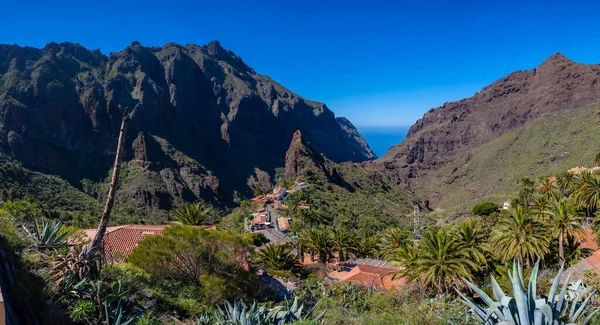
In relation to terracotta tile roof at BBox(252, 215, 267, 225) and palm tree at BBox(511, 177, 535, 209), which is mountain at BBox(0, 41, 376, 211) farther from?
palm tree at BBox(511, 177, 535, 209)

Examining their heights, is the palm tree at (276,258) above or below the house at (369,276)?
above

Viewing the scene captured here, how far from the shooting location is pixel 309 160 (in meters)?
93.0

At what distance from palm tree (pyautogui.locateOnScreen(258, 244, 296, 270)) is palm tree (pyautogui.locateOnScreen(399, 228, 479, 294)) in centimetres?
1200

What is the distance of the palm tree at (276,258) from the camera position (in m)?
29.0

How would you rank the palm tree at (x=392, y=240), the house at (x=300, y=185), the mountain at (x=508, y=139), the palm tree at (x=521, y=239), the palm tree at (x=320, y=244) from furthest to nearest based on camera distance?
the mountain at (x=508, y=139), the house at (x=300, y=185), the palm tree at (x=320, y=244), the palm tree at (x=392, y=240), the palm tree at (x=521, y=239)

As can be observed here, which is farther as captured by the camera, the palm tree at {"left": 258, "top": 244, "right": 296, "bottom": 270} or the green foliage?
the palm tree at {"left": 258, "top": 244, "right": 296, "bottom": 270}

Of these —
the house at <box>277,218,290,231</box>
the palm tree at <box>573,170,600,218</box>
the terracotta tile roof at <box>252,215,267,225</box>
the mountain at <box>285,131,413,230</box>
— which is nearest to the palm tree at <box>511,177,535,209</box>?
the palm tree at <box>573,170,600,218</box>

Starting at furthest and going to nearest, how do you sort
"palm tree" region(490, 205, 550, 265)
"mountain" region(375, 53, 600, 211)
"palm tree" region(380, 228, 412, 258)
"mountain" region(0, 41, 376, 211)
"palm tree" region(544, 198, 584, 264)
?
"mountain" region(375, 53, 600, 211)
"mountain" region(0, 41, 376, 211)
"palm tree" region(380, 228, 412, 258)
"palm tree" region(544, 198, 584, 264)
"palm tree" region(490, 205, 550, 265)

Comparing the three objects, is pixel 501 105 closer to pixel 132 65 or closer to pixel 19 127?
pixel 132 65

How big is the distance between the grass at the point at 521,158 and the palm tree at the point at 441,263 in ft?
242

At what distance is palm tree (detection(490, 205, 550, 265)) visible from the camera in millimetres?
20703

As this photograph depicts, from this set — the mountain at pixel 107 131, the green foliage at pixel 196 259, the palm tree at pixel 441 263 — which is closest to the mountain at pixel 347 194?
the mountain at pixel 107 131

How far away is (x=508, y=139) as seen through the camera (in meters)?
128

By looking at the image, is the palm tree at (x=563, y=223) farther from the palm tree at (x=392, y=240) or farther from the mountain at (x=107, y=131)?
the mountain at (x=107, y=131)
